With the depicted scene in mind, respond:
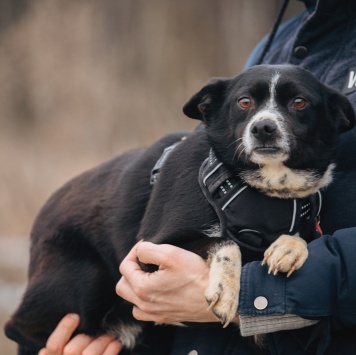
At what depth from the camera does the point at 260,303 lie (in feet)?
6.04

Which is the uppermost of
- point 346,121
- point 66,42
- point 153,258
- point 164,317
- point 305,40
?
point 305,40

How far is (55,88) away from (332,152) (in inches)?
199

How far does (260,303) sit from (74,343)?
30.2 inches

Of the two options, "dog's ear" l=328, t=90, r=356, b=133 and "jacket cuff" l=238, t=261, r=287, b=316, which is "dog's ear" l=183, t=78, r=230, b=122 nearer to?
"dog's ear" l=328, t=90, r=356, b=133

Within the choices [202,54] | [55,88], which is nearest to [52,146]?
[55,88]

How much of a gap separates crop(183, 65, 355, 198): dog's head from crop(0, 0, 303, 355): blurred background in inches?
167

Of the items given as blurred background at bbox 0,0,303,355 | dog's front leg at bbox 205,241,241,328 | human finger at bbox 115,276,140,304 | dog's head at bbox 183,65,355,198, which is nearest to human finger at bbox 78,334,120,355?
human finger at bbox 115,276,140,304

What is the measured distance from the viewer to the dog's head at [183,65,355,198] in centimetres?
209

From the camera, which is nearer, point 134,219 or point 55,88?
point 134,219

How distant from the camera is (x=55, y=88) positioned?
22.7 feet

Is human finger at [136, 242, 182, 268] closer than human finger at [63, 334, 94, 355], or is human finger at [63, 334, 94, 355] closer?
human finger at [136, 242, 182, 268]

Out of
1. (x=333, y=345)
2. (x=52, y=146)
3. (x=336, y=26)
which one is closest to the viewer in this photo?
(x=333, y=345)

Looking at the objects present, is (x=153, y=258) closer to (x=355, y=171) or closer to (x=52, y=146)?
(x=355, y=171)

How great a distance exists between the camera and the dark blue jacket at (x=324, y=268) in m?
1.82
